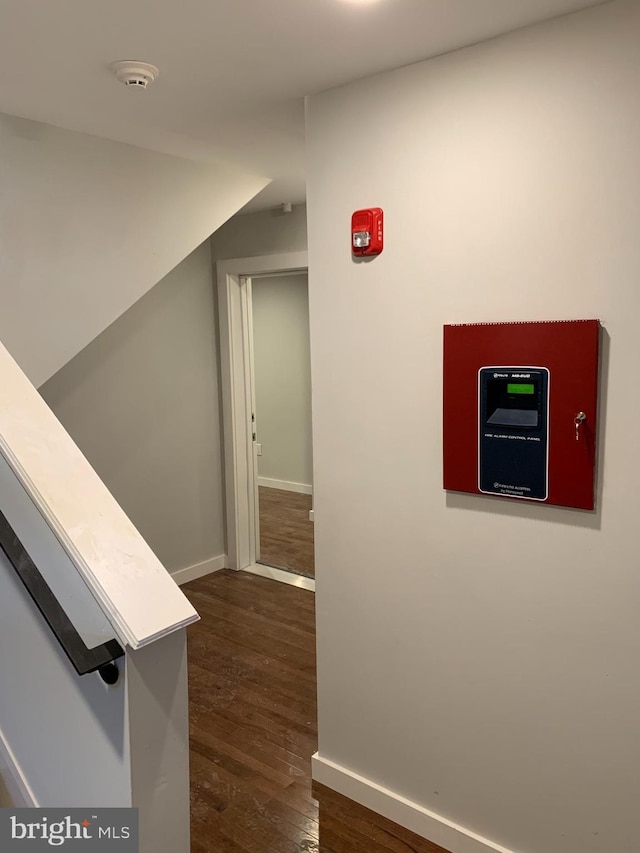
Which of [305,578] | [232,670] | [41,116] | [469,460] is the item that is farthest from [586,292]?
[305,578]

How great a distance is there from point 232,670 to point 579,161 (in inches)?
105

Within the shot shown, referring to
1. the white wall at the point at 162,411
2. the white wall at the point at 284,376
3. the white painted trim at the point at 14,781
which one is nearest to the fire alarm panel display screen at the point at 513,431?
the white painted trim at the point at 14,781

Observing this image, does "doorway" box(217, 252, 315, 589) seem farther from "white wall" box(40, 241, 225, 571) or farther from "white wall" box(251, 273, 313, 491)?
"white wall" box(40, 241, 225, 571)

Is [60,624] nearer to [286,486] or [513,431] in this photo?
[513,431]

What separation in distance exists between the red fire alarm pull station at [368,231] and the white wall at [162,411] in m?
2.14

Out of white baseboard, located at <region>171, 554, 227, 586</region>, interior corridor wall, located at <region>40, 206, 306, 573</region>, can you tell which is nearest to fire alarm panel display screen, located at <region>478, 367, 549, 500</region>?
interior corridor wall, located at <region>40, 206, 306, 573</region>

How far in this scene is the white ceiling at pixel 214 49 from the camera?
1.58 m

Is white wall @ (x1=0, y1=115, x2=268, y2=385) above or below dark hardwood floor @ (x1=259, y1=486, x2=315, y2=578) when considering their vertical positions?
above

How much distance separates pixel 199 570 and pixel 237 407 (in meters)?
1.11

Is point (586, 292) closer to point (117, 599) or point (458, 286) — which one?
point (458, 286)

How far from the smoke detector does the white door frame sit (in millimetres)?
2147

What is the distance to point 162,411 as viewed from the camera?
415 centimetres

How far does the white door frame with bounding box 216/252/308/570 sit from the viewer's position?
432 centimetres

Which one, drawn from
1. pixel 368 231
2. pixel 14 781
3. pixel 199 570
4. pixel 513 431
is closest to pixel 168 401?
pixel 199 570
